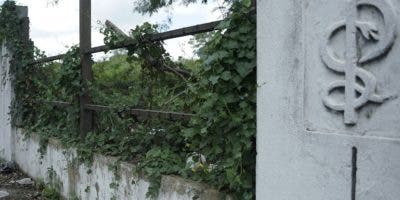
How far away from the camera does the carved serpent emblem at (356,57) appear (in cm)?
187

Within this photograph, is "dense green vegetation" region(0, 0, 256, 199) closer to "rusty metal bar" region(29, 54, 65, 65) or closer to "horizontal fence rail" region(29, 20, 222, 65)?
"horizontal fence rail" region(29, 20, 222, 65)

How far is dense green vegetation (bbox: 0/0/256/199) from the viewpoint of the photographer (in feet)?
9.13

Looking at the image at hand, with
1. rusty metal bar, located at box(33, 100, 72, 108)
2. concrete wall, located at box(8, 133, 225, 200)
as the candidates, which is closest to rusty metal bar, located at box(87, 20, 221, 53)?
concrete wall, located at box(8, 133, 225, 200)

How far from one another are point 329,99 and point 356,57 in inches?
8.1

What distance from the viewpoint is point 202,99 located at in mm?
3029

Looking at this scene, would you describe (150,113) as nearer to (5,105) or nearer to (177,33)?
(177,33)

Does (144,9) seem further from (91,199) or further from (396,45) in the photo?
(396,45)

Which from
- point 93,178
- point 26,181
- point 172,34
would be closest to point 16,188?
point 26,181

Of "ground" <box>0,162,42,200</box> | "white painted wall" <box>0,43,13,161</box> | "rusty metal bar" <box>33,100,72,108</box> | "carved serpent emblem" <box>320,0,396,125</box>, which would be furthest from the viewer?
"white painted wall" <box>0,43,13,161</box>

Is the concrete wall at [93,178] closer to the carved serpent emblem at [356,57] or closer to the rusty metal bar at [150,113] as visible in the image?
the rusty metal bar at [150,113]

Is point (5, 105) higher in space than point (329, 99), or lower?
lower

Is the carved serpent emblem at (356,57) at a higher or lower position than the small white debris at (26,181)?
higher

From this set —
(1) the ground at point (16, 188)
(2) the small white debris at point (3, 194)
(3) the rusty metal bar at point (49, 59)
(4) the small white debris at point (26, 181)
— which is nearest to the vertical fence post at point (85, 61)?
(3) the rusty metal bar at point (49, 59)

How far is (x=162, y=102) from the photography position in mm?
4148
